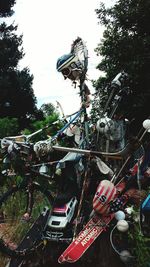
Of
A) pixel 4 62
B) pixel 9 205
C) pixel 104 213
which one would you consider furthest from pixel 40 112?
pixel 104 213

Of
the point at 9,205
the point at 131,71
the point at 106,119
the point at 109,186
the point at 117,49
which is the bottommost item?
the point at 9,205

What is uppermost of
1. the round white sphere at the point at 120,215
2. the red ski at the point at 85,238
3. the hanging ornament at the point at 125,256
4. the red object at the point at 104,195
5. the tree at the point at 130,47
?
the tree at the point at 130,47

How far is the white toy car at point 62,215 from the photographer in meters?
4.50

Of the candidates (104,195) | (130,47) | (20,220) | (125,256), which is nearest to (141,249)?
(125,256)

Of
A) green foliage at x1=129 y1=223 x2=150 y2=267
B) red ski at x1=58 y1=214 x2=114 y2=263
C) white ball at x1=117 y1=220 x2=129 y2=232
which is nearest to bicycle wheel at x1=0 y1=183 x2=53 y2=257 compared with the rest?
red ski at x1=58 y1=214 x2=114 y2=263

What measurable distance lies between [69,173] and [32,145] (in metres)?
0.61

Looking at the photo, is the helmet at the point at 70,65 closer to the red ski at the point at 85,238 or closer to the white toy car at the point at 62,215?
the white toy car at the point at 62,215

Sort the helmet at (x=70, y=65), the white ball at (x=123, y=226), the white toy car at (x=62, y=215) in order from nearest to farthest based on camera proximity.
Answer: the white ball at (x=123, y=226)
the white toy car at (x=62, y=215)
the helmet at (x=70, y=65)

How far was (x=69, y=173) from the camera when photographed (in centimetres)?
481

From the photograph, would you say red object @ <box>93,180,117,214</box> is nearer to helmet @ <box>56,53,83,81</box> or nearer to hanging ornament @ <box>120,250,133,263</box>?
hanging ornament @ <box>120,250,133,263</box>

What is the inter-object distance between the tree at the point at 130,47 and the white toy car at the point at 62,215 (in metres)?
7.11

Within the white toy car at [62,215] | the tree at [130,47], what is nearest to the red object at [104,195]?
the white toy car at [62,215]

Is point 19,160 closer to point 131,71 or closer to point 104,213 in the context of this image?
point 104,213

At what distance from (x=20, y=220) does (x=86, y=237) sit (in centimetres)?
137
